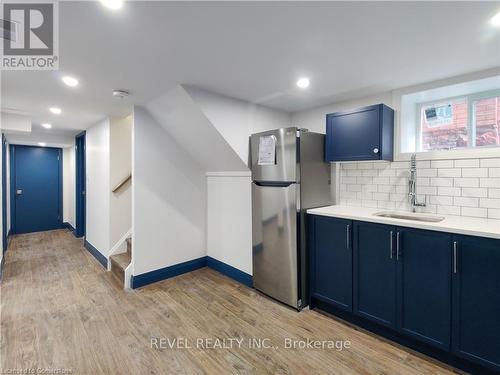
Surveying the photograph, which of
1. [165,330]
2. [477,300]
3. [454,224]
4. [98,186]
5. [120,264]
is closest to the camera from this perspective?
[477,300]

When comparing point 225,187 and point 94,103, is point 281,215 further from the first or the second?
point 94,103

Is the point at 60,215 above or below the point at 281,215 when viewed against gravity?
below

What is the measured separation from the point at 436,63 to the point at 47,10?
2571mm

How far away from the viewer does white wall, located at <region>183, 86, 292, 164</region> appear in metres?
2.55

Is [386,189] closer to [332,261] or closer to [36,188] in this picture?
[332,261]

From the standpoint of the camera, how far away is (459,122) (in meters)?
2.35

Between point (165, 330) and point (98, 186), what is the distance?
2.74 metres

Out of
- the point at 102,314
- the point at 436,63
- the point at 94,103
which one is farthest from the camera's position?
the point at 94,103

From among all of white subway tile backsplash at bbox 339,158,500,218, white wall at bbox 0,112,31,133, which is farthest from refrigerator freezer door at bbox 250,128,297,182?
white wall at bbox 0,112,31,133

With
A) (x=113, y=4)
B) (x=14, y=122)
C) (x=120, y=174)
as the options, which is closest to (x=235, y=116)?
(x=113, y=4)

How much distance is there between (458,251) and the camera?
1.70 meters

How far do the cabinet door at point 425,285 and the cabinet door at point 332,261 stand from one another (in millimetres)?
425

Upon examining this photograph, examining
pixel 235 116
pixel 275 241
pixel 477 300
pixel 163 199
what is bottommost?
pixel 477 300

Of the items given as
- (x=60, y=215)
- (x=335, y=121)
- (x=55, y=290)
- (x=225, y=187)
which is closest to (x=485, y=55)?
(x=335, y=121)
